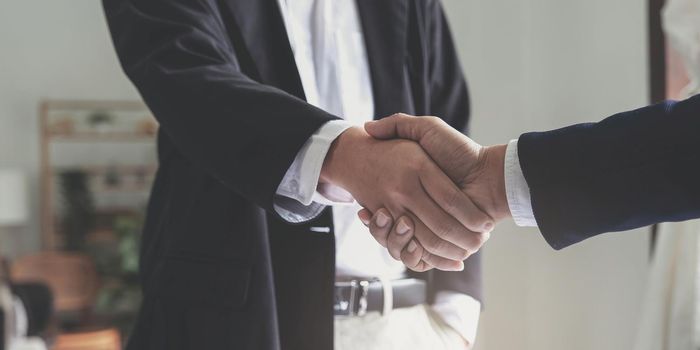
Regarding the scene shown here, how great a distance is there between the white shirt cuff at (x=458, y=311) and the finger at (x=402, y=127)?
0.36 meters

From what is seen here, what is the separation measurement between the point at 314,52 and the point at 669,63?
1.09 m

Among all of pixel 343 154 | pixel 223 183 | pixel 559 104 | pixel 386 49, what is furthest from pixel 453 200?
pixel 559 104

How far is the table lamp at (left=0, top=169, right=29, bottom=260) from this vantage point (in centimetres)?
388

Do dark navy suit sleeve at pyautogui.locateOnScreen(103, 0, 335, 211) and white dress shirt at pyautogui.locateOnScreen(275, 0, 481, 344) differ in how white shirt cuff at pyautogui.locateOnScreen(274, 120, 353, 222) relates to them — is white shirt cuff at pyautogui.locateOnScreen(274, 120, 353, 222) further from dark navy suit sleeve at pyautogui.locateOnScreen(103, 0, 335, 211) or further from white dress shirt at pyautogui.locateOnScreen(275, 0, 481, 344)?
white dress shirt at pyautogui.locateOnScreen(275, 0, 481, 344)

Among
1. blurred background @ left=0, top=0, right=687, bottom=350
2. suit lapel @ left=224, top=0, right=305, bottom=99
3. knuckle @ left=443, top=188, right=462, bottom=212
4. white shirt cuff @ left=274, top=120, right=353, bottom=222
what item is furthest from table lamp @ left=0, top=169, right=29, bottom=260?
knuckle @ left=443, top=188, right=462, bottom=212

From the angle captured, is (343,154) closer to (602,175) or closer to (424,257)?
(424,257)

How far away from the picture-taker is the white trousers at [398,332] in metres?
0.99

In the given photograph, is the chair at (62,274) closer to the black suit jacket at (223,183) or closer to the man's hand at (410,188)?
the black suit jacket at (223,183)

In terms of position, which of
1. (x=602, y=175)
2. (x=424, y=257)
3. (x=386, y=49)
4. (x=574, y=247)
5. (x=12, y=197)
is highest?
(x=386, y=49)

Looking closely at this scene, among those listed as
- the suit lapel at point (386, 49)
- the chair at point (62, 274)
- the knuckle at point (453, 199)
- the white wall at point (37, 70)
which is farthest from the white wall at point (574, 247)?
the white wall at point (37, 70)

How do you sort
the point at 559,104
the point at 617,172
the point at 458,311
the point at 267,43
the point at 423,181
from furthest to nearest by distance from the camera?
1. the point at 559,104
2. the point at 458,311
3. the point at 267,43
4. the point at 423,181
5. the point at 617,172

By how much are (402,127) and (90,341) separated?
320cm

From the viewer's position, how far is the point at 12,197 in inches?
154

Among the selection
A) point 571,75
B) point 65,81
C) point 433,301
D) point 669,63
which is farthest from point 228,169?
point 65,81
